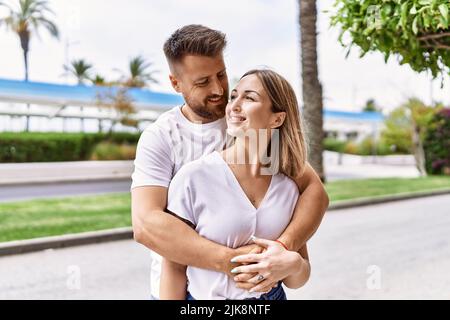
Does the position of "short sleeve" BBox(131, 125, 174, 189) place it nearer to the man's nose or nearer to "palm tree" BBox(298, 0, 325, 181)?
the man's nose

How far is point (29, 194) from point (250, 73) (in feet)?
32.2

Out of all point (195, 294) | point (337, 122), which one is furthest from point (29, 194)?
point (337, 122)

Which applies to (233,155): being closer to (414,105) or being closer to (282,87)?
(282,87)

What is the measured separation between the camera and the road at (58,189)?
395 inches

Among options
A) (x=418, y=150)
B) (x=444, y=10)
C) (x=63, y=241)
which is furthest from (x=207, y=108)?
(x=418, y=150)

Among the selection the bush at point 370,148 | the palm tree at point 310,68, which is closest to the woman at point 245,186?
the palm tree at point 310,68

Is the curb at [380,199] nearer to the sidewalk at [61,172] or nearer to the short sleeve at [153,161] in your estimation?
the sidewalk at [61,172]

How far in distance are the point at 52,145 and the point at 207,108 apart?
1541cm

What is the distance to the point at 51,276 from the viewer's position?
4793mm

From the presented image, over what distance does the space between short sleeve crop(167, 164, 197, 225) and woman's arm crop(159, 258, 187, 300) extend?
5.3 inches

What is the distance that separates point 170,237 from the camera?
113 cm

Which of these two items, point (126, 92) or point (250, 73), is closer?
point (250, 73)

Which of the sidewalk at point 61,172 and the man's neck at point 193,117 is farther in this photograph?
the sidewalk at point 61,172

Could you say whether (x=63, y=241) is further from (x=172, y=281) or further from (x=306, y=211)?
(x=306, y=211)
